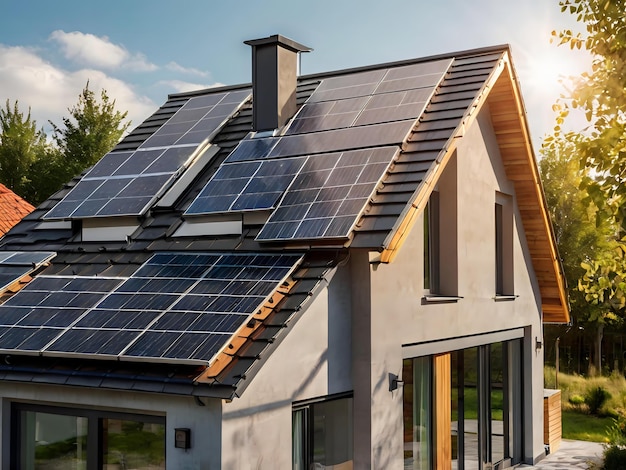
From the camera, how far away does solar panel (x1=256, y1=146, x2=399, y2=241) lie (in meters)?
10.1

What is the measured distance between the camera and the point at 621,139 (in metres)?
7.07

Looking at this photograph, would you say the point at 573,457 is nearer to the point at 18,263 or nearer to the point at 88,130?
the point at 18,263

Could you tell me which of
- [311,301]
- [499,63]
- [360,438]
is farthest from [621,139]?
[499,63]

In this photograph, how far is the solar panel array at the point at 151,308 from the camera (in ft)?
27.9

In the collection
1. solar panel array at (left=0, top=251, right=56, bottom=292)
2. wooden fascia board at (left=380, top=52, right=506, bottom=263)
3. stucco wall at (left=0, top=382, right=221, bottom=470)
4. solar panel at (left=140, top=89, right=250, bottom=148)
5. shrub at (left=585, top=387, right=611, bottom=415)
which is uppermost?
solar panel at (left=140, top=89, right=250, bottom=148)

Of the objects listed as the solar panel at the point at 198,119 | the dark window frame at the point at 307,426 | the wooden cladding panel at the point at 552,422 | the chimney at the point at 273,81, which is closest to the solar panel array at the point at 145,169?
the solar panel at the point at 198,119

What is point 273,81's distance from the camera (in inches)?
536

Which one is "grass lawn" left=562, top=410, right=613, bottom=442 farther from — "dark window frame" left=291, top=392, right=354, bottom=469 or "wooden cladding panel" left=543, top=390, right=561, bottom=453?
"dark window frame" left=291, top=392, right=354, bottom=469

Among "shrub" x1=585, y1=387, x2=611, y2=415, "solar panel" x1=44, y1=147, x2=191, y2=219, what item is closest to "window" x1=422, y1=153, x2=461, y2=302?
"solar panel" x1=44, y1=147, x2=191, y2=219

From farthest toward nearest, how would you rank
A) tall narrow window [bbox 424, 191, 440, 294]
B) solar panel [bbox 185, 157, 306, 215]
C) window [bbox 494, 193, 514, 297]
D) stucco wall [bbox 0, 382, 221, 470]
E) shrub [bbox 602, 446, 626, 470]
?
1. window [bbox 494, 193, 514, 297]
2. shrub [bbox 602, 446, 626, 470]
3. tall narrow window [bbox 424, 191, 440, 294]
4. solar panel [bbox 185, 157, 306, 215]
5. stucco wall [bbox 0, 382, 221, 470]

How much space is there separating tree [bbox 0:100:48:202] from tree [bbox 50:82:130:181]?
4100 mm

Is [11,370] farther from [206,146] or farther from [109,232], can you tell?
[206,146]

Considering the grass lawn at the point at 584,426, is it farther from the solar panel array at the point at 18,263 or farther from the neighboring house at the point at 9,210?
the neighboring house at the point at 9,210

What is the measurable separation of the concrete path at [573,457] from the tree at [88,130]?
26.4 m
